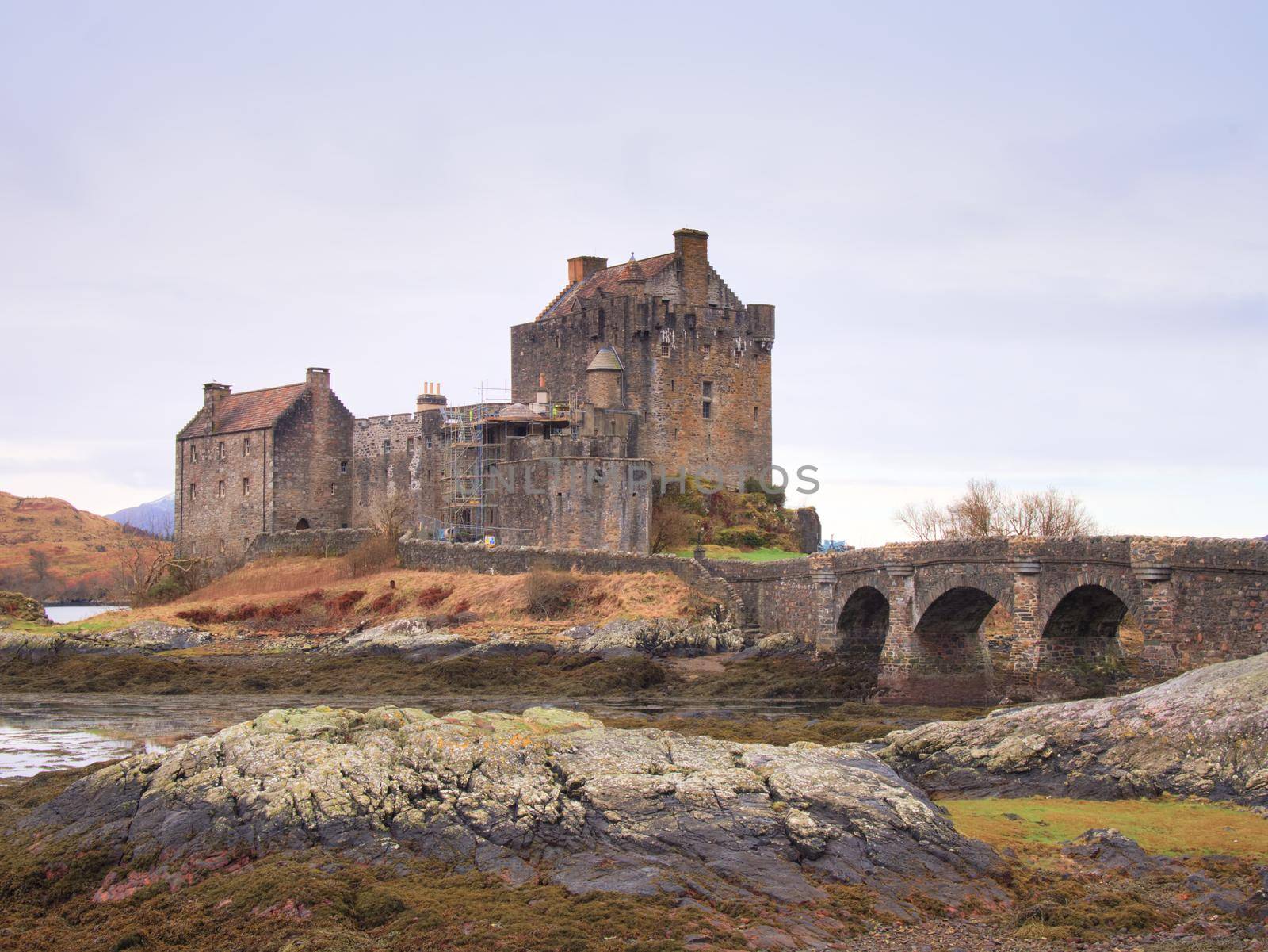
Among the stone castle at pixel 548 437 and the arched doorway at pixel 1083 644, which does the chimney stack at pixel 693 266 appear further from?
the arched doorway at pixel 1083 644

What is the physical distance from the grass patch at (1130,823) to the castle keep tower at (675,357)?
38.8 metres

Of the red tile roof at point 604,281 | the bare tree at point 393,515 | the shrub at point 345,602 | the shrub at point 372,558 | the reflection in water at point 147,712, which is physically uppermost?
the red tile roof at point 604,281

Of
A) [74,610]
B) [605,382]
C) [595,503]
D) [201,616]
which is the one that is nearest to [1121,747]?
[595,503]

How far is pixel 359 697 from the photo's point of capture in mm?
36156

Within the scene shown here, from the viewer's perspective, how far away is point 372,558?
185 ft

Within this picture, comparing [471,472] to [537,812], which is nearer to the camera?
[537,812]

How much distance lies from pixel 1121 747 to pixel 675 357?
128 feet

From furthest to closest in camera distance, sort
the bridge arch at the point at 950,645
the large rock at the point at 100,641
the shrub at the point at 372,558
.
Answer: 1. the shrub at the point at 372,558
2. the large rock at the point at 100,641
3. the bridge arch at the point at 950,645

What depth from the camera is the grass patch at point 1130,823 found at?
1747cm

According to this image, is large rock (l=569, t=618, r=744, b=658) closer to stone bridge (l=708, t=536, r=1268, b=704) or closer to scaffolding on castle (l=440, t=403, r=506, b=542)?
stone bridge (l=708, t=536, r=1268, b=704)

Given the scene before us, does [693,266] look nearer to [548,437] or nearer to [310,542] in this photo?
[548,437]

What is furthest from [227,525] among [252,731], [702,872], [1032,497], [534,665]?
[702,872]

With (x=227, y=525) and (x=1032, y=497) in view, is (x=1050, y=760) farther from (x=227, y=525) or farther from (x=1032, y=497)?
(x=227, y=525)


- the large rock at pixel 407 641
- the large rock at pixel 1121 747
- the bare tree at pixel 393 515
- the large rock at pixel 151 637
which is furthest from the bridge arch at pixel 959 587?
the bare tree at pixel 393 515
